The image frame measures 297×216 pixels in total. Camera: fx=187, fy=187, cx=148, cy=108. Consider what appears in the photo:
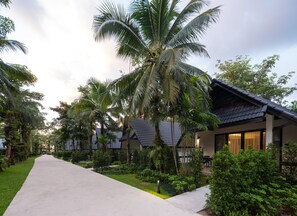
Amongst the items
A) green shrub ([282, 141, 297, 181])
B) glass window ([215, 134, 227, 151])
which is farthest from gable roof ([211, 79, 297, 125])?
glass window ([215, 134, 227, 151])

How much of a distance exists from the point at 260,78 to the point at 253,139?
13.5 m

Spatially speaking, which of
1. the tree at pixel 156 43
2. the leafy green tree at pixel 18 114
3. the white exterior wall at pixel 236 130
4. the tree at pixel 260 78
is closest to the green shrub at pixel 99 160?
the tree at pixel 156 43

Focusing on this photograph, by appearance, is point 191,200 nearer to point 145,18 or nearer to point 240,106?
point 240,106

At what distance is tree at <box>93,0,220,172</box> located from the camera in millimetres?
8617

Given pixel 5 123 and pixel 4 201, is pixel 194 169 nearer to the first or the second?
pixel 4 201

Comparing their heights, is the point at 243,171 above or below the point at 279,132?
below

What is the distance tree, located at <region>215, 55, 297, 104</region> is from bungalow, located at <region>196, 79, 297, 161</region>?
415 inches

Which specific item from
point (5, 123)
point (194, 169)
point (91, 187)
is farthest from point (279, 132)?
point (5, 123)

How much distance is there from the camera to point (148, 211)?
526cm

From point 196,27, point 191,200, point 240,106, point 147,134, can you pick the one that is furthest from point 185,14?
point 147,134

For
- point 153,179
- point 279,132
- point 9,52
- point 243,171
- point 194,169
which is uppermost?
point 9,52

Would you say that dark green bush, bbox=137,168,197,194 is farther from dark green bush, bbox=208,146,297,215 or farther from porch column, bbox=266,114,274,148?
porch column, bbox=266,114,274,148

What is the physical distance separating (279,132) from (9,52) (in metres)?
15.2

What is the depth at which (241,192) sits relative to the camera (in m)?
5.18
